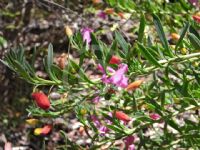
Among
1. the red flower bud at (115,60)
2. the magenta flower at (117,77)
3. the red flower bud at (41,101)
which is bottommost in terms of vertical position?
the red flower bud at (41,101)

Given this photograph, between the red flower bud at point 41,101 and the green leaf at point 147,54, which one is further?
the red flower bud at point 41,101

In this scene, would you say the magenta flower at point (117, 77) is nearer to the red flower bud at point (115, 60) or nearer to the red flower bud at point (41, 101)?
the red flower bud at point (115, 60)

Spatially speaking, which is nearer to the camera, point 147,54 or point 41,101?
point 147,54

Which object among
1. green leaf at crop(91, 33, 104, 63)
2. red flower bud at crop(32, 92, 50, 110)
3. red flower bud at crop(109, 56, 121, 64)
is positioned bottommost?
red flower bud at crop(32, 92, 50, 110)

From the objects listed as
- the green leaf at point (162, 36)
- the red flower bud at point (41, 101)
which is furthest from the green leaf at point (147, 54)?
the red flower bud at point (41, 101)

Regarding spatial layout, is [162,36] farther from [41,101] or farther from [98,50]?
[41,101]

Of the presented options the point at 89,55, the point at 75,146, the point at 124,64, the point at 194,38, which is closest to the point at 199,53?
the point at 194,38

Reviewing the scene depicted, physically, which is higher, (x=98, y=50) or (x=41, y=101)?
(x=98, y=50)

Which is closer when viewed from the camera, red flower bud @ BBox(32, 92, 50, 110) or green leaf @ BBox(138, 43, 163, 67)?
green leaf @ BBox(138, 43, 163, 67)

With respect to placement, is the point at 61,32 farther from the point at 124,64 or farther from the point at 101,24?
the point at 124,64

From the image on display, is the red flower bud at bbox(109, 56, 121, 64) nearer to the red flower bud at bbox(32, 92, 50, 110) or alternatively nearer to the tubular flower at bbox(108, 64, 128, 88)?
→ the tubular flower at bbox(108, 64, 128, 88)

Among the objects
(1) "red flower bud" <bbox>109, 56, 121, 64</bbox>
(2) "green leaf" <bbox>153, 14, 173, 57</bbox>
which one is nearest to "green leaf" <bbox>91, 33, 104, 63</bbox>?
(1) "red flower bud" <bbox>109, 56, 121, 64</bbox>

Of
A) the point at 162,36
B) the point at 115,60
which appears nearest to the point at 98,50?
the point at 115,60
